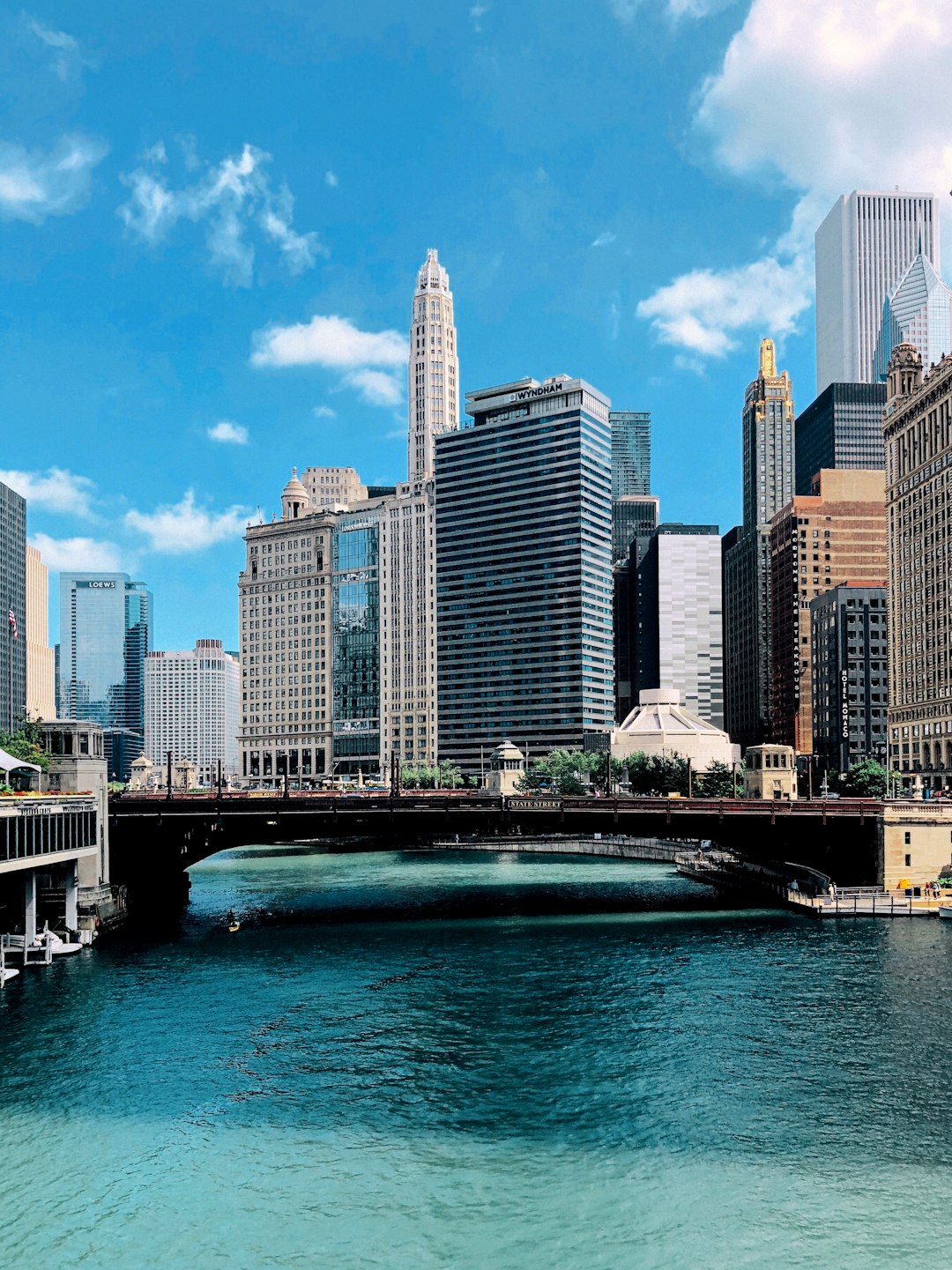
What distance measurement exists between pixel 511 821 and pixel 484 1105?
231 ft

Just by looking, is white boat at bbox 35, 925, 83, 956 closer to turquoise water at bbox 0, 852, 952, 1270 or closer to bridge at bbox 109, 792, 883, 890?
turquoise water at bbox 0, 852, 952, 1270

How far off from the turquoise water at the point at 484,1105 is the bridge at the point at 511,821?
2234cm

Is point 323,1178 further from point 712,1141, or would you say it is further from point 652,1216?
point 712,1141

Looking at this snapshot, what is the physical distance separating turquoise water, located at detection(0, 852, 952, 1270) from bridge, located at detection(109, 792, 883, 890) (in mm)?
22339

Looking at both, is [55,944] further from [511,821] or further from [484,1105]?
[511,821]

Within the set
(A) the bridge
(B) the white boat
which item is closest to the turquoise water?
(B) the white boat

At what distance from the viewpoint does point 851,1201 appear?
155 feet

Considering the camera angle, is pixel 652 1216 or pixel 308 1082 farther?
pixel 308 1082

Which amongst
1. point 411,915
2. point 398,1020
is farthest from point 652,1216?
point 411,915

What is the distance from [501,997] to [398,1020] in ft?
30.3

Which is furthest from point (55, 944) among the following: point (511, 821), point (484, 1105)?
point (511, 821)

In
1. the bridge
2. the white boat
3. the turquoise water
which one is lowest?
the turquoise water

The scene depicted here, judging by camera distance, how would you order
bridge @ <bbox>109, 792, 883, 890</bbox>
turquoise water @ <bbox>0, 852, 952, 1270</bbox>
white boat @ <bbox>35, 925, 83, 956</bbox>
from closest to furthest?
turquoise water @ <bbox>0, 852, 952, 1270</bbox>, white boat @ <bbox>35, 925, 83, 956</bbox>, bridge @ <bbox>109, 792, 883, 890</bbox>

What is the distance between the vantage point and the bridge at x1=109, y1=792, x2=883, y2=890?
12525 centimetres
